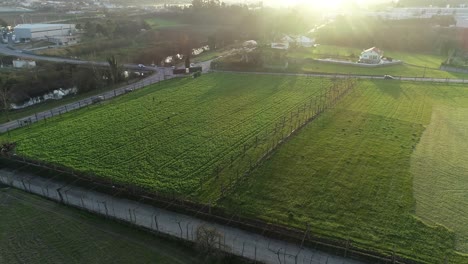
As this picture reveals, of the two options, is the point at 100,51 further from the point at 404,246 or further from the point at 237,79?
the point at 404,246

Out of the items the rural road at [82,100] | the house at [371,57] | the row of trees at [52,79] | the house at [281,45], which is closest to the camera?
the rural road at [82,100]

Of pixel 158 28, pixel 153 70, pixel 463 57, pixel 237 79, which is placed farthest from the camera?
pixel 158 28

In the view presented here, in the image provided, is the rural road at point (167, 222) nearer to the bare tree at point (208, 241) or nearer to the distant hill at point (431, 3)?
the bare tree at point (208, 241)

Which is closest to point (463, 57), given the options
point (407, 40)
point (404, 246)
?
point (407, 40)

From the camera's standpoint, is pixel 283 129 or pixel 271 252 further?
pixel 283 129

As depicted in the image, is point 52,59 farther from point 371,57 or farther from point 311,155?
point 371,57

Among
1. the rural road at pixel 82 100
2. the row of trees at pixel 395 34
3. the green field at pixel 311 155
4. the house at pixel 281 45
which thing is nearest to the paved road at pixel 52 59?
the rural road at pixel 82 100
